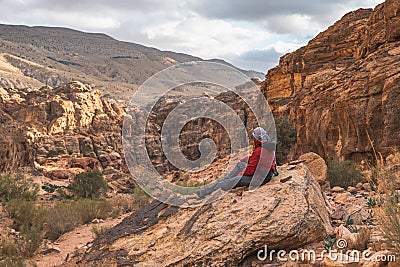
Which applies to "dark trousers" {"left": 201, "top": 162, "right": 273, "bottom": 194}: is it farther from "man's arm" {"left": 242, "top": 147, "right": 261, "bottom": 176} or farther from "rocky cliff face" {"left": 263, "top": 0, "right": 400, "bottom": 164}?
"rocky cliff face" {"left": 263, "top": 0, "right": 400, "bottom": 164}

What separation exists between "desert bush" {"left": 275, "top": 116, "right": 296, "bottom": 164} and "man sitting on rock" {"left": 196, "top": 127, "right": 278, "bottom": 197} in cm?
1273

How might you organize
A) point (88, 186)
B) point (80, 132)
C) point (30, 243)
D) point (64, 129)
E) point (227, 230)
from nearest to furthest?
point (227, 230), point (30, 243), point (88, 186), point (64, 129), point (80, 132)

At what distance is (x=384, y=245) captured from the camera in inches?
132

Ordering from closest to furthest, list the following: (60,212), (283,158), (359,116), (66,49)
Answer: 1. (60,212)
2. (359,116)
3. (283,158)
4. (66,49)

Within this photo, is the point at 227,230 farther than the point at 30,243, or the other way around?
the point at 30,243

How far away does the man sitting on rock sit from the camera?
5180mm

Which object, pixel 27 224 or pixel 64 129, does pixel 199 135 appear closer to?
pixel 64 129

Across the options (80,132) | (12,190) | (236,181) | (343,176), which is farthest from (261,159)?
(80,132)

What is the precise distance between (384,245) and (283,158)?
48.4 feet

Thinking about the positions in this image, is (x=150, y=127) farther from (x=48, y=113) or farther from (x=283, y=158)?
(x=283, y=158)

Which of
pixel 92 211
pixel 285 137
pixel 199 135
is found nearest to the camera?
pixel 92 211

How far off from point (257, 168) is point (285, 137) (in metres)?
13.4

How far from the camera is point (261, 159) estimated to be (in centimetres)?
521

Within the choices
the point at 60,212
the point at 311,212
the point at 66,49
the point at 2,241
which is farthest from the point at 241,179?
the point at 66,49
